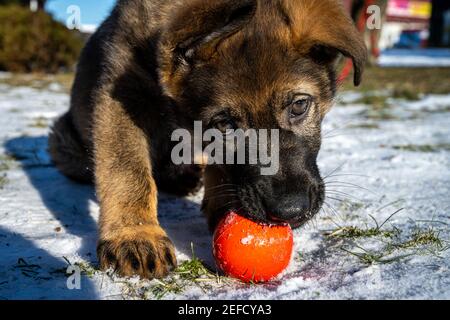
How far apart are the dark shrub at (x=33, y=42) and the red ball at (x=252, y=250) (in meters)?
11.9

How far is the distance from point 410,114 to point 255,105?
5.21 metres

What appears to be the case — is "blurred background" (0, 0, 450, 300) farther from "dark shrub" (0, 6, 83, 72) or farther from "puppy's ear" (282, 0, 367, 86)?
"dark shrub" (0, 6, 83, 72)

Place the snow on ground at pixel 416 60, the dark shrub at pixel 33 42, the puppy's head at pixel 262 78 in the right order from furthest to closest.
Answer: the snow on ground at pixel 416 60 → the dark shrub at pixel 33 42 → the puppy's head at pixel 262 78

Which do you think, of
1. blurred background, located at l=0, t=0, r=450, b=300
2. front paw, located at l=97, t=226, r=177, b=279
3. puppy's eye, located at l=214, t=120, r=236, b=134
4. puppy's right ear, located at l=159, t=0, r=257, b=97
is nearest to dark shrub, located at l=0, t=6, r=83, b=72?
blurred background, located at l=0, t=0, r=450, b=300

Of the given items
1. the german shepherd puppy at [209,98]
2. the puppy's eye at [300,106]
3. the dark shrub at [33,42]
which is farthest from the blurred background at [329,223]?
the dark shrub at [33,42]

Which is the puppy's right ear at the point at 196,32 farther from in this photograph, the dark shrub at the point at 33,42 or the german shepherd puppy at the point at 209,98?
the dark shrub at the point at 33,42

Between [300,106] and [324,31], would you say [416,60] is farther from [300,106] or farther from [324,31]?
[300,106]

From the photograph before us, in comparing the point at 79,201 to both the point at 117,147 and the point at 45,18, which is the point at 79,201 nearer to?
the point at 117,147

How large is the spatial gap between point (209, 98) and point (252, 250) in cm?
76

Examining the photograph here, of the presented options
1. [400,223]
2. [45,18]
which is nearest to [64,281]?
[400,223]

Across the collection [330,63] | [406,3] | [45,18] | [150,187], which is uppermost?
[406,3]

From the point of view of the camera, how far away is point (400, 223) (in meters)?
2.81

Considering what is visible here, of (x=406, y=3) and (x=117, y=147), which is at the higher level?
(x=406, y=3)

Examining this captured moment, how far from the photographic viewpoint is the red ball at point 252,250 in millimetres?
2178
